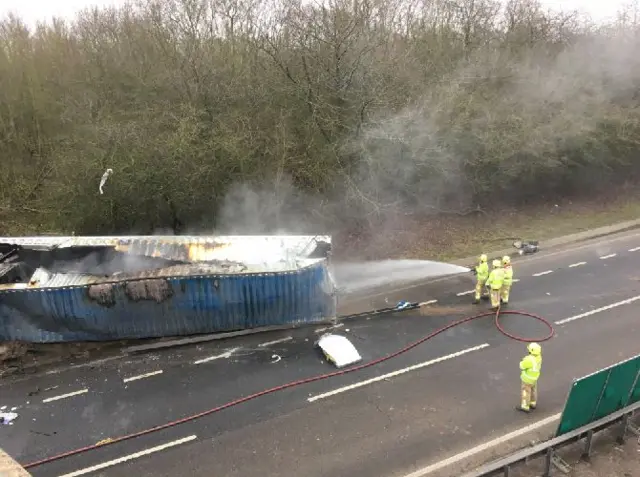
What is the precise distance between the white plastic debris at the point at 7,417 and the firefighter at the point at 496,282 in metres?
9.19

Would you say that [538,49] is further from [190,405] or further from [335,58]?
[190,405]

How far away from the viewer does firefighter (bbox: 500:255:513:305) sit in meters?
10.8

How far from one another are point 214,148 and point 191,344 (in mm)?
6381

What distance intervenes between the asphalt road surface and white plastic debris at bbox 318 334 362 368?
0.22 meters

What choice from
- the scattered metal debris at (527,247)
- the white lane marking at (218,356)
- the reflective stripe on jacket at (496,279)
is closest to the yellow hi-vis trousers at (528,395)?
the reflective stripe on jacket at (496,279)

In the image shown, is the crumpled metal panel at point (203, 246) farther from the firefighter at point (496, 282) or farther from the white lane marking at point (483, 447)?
the white lane marking at point (483, 447)

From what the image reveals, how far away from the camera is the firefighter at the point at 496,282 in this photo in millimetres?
10555

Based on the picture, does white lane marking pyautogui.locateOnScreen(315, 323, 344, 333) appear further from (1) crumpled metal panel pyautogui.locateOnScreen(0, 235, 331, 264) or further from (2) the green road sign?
(2) the green road sign

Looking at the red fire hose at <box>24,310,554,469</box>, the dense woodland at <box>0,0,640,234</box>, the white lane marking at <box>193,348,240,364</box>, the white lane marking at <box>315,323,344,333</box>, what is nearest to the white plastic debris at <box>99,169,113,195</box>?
the dense woodland at <box>0,0,640,234</box>

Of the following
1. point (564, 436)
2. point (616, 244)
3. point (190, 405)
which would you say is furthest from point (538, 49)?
point (190, 405)

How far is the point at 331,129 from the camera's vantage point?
15.8m

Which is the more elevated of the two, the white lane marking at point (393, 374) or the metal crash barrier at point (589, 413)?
the metal crash barrier at point (589, 413)

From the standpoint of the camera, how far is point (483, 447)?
7027 millimetres

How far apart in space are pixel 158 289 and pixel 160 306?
38 centimetres
